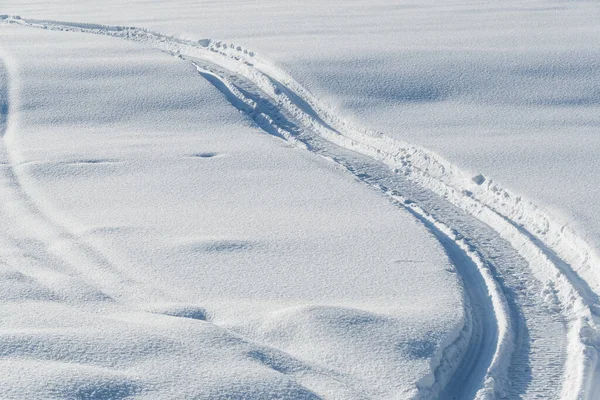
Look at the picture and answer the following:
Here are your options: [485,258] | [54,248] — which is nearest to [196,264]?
[54,248]

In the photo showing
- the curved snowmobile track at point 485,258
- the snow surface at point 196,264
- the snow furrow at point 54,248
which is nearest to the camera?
the snow surface at point 196,264

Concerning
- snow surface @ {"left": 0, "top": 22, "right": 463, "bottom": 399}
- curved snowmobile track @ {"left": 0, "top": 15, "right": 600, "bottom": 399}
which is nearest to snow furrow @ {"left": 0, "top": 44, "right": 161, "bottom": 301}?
snow surface @ {"left": 0, "top": 22, "right": 463, "bottom": 399}

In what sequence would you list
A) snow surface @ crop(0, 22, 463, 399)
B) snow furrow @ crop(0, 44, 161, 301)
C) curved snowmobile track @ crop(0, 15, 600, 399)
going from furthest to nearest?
snow furrow @ crop(0, 44, 161, 301) < curved snowmobile track @ crop(0, 15, 600, 399) < snow surface @ crop(0, 22, 463, 399)

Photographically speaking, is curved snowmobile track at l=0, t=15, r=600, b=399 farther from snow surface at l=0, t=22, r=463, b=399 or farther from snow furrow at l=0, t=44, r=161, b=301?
snow furrow at l=0, t=44, r=161, b=301

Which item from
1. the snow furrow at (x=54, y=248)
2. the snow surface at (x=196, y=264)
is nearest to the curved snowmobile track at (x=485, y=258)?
the snow surface at (x=196, y=264)

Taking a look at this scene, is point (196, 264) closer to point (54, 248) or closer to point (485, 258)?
point (54, 248)

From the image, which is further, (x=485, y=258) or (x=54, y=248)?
(x=485, y=258)

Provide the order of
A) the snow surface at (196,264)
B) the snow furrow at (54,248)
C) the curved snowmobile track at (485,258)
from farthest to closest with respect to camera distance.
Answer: the snow furrow at (54,248) → the curved snowmobile track at (485,258) → the snow surface at (196,264)

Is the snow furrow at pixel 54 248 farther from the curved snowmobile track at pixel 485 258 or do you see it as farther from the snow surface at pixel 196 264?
the curved snowmobile track at pixel 485 258

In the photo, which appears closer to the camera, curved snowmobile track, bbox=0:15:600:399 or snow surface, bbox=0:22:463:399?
snow surface, bbox=0:22:463:399
